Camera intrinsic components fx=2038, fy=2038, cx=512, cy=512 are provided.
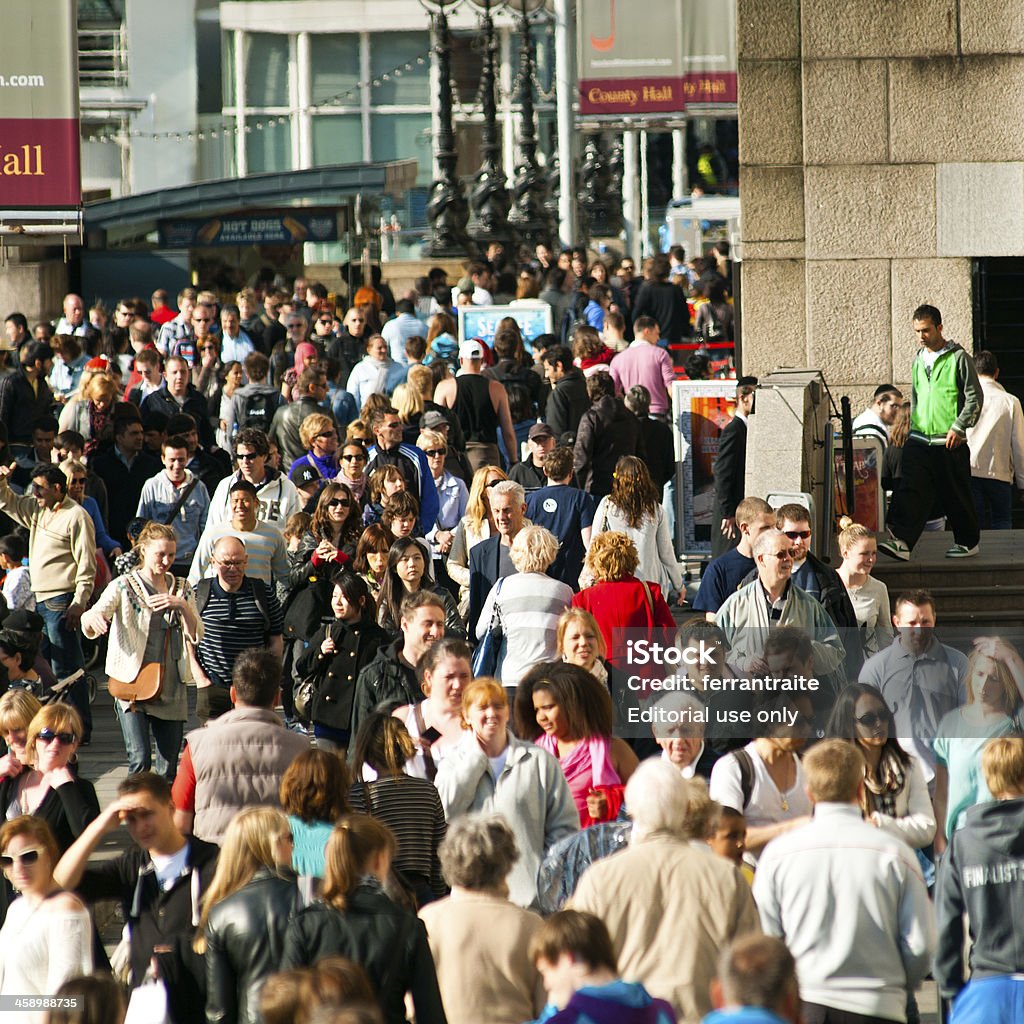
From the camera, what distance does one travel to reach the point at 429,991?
18.2 feet

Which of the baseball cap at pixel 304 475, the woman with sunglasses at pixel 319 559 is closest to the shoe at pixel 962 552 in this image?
the baseball cap at pixel 304 475

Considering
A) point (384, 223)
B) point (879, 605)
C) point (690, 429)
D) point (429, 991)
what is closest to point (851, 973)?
point (429, 991)

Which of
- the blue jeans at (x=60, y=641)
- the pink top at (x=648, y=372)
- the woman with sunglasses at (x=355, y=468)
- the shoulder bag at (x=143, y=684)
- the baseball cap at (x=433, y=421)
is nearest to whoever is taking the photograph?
the shoulder bag at (x=143, y=684)

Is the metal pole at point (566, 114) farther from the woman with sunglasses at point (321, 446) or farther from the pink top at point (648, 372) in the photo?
the woman with sunglasses at point (321, 446)

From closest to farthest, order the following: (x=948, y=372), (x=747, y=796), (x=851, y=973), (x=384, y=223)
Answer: (x=851, y=973)
(x=747, y=796)
(x=948, y=372)
(x=384, y=223)

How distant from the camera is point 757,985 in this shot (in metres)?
4.51

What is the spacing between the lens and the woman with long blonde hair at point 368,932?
5551 millimetres

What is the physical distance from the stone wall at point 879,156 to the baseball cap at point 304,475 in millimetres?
4459

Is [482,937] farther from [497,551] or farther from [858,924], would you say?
[497,551]

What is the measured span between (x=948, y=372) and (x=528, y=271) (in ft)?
36.5

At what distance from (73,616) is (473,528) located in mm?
2470

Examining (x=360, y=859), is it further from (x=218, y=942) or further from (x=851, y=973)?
(x=851, y=973)

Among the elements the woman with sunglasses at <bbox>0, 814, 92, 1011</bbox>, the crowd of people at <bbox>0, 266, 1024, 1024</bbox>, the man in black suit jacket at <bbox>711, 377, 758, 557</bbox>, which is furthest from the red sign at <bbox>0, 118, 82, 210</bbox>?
the woman with sunglasses at <bbox>0, 814, 92, 1011</bbox>

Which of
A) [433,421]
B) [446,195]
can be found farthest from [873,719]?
[446,195]
